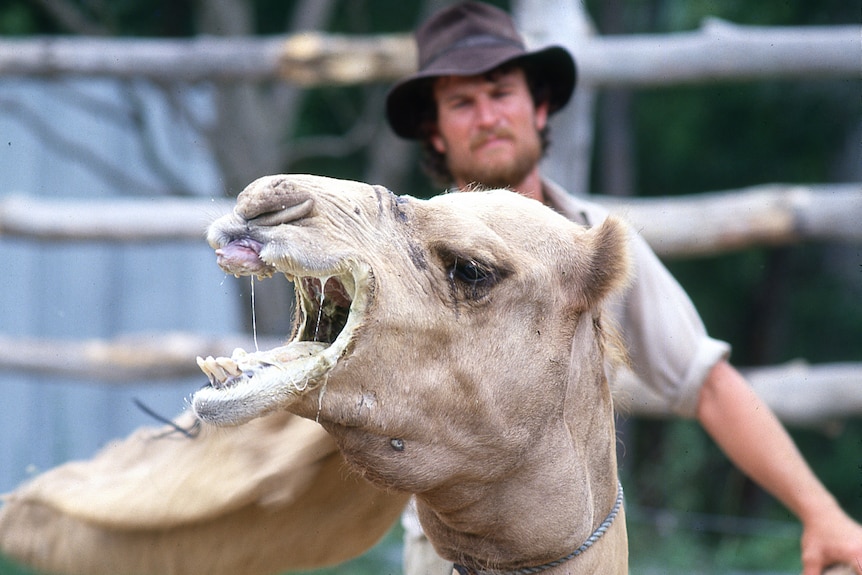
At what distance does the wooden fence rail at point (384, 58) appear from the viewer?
5.07m

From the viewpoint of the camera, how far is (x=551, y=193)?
10.9 feet

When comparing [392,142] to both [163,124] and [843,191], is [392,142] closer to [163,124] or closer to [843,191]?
[163,124]

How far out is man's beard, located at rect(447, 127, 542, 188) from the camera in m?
3.30

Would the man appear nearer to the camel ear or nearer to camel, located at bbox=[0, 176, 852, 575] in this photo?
camel, located at bbox=[0, 176, 852, 575]

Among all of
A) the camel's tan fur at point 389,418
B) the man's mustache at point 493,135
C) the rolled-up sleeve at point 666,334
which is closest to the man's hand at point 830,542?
the rolled-up sleeve at point 666,334

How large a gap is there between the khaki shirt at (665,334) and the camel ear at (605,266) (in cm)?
76

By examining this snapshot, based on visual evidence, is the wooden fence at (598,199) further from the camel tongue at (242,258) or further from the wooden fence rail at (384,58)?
the camel tongue at (242,258)

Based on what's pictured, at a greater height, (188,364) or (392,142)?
(392,142)

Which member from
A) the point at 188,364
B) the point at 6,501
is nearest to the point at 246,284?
the point at 188,364

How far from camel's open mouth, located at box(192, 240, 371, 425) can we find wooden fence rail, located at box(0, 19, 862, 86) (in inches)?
140

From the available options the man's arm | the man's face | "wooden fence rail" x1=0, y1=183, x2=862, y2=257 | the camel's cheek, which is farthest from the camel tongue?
"wooden fence rail" x1=0, y1=183, x2=862, y2=257

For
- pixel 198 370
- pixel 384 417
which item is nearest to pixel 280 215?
pixel 384 417

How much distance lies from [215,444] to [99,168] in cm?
594

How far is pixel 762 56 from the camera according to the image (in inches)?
200
